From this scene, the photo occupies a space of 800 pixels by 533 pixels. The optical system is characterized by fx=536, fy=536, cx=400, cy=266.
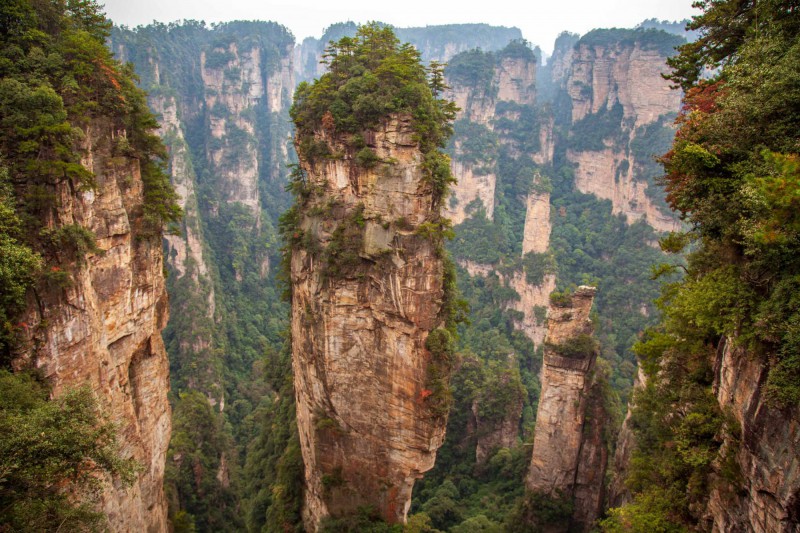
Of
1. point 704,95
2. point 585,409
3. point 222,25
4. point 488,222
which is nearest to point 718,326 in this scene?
point 704,95

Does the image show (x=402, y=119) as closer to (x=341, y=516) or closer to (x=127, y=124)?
(x=127, y=124)

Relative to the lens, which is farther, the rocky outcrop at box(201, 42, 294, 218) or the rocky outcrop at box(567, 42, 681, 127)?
the rocky outcrop at box(201, 42, 294, 218)

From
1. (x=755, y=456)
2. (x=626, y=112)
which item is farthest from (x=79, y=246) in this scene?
(x=626, y=112)

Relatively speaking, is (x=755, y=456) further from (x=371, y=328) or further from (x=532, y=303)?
(x=532, y=303)

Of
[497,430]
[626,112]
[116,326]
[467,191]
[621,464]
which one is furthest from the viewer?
[626,112]

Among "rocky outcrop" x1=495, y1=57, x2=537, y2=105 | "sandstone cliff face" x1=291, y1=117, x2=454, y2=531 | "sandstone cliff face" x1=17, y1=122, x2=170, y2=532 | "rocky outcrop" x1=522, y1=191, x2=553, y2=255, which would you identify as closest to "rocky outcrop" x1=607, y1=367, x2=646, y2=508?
"sandstone cliff face" x1=291, y1=117, x2=454, y2=531

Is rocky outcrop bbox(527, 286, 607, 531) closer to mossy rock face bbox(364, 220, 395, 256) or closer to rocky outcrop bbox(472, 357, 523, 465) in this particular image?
rocky outcrop bbox(472, 357, 523, 465)

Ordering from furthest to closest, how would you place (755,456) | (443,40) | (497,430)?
(443,40)
(497,430)
(755,456)
